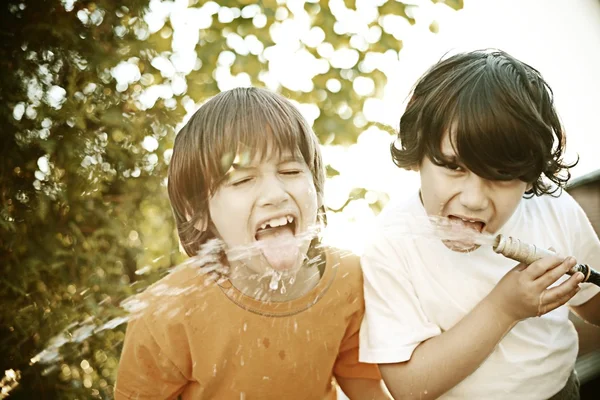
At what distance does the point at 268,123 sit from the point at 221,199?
9.1 inches

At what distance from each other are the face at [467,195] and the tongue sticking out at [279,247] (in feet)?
1.18

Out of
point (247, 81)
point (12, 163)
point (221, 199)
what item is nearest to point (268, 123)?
point (221, 199)

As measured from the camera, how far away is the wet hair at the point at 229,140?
160cm

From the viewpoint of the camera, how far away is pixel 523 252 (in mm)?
1365

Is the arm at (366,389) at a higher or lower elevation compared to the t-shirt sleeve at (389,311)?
lower

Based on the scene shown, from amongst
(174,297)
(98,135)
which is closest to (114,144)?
(98,135)

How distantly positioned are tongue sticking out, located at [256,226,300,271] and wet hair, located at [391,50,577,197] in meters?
0.38

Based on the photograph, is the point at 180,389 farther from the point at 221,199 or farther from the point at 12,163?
the point at 12,163

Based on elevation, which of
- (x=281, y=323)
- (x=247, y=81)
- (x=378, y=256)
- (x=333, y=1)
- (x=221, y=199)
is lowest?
(x=281, y=323)

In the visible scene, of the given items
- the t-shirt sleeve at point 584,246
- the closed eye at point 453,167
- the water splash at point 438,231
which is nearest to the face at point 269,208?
the water splash at point 438,231

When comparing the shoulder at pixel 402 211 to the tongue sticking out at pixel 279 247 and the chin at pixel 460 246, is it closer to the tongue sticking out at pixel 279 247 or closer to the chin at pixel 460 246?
the chin at pixel 460 246

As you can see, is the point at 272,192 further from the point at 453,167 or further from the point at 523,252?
the point at 523,252

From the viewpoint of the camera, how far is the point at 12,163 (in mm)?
1938

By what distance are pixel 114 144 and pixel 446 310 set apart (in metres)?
1.18
